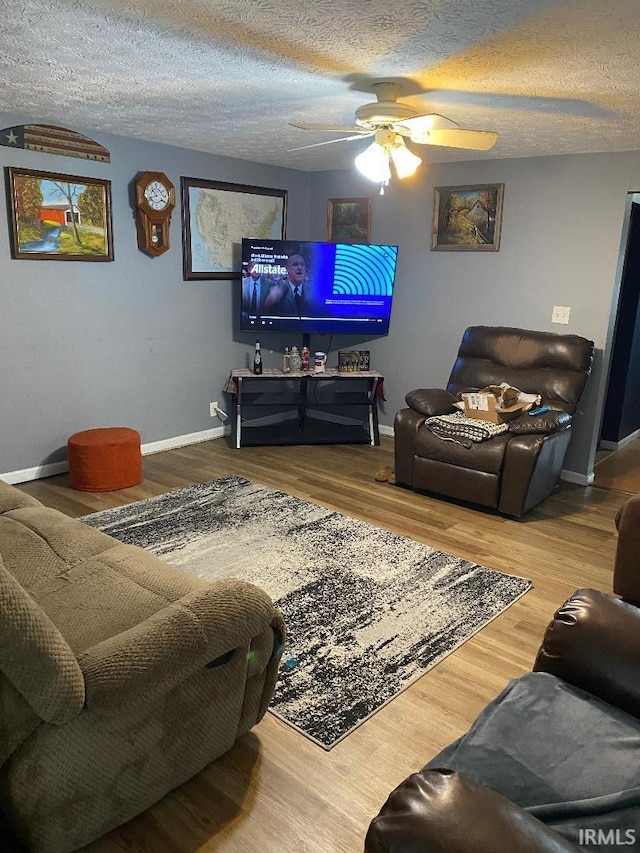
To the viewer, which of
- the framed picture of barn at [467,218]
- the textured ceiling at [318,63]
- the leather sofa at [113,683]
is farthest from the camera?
the framed picture of barn at [467,218]

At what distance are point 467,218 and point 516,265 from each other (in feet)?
1.77

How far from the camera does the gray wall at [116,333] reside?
405 cm

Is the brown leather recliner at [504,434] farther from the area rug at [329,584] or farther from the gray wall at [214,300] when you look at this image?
the area rug at [329,584]

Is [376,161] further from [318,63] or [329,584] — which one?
[329,584]

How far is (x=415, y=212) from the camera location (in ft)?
16.8

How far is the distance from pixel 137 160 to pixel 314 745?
3.92m

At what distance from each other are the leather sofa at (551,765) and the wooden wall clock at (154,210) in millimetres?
3840

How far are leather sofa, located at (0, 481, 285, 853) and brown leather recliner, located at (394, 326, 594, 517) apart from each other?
2.20 m

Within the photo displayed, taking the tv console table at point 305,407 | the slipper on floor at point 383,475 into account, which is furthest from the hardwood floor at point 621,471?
the tv console table at point 305,407

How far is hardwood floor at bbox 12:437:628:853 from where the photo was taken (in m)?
1.74

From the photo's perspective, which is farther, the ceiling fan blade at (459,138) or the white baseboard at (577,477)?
the white baseboard at (577,477)

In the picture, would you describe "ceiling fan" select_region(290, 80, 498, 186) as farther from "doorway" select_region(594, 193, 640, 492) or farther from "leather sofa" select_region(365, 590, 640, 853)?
"doorway" select_region(594, 193, 640, 492)

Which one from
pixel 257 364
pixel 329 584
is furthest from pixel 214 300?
pixel 329 584

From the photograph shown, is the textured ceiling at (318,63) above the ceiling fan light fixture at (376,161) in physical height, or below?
above
